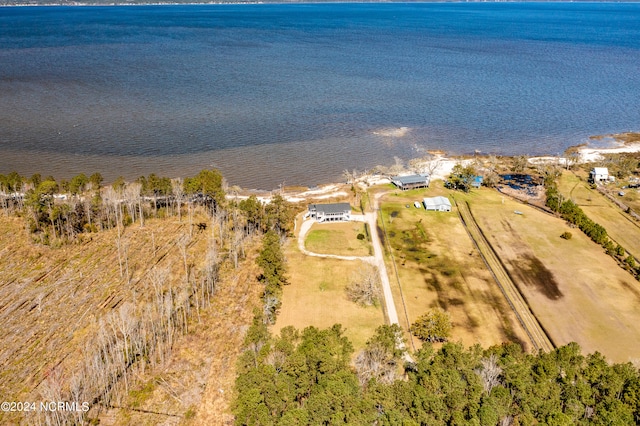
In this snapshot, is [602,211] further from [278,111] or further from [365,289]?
[278,111]

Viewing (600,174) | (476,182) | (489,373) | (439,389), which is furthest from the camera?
(600,174)

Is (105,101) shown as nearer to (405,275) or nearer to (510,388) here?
(405,275)

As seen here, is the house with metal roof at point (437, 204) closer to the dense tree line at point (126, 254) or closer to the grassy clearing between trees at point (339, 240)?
the grassy clearing between trees at point (339, 240)

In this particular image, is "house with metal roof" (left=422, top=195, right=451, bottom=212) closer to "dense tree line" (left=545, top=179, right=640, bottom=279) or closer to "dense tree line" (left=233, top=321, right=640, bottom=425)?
"dense tree line" (left=545, top=179, right=640, bottom=279)

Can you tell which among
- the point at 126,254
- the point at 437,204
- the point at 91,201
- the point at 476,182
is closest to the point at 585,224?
the point at 476,182

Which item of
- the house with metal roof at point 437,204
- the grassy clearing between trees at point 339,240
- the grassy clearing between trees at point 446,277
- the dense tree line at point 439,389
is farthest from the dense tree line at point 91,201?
the dense tree line at point 439,389

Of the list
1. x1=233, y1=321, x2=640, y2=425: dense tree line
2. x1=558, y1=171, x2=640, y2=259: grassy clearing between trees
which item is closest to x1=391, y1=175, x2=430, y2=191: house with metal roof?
x1=558, y1=171, x2=640, y2=259: grassy clearing between trees
